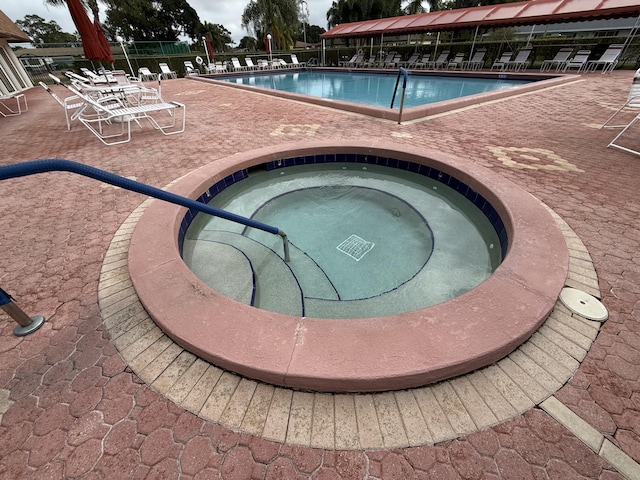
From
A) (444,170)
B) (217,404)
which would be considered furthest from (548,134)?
(217,404)

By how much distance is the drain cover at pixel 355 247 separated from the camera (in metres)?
3.31

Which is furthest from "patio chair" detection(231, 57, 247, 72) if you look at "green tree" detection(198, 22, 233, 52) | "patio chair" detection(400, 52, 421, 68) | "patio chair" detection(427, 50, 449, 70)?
"green tree" detection(198, 22, 233, 52)

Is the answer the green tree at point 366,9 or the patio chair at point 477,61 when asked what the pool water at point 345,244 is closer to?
the patio chair at point 477,61

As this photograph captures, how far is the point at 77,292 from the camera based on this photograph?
222 cm

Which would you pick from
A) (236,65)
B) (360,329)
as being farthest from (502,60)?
(360,329)

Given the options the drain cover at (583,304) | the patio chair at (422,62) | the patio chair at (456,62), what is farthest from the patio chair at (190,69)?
the drain cover at (583,304)

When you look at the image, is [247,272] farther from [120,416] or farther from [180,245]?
[120,416]

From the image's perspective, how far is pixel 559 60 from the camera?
13703 millimetres

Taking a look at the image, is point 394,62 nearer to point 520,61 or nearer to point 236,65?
point 520,61

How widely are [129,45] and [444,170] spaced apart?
2582 centimetres

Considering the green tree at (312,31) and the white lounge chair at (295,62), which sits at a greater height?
the green tree at (312,31)

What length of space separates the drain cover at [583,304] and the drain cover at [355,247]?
1827 millimetres

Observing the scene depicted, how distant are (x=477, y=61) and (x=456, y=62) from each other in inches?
47.5

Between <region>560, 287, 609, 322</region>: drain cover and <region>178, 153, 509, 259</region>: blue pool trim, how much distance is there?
0.75 metres
